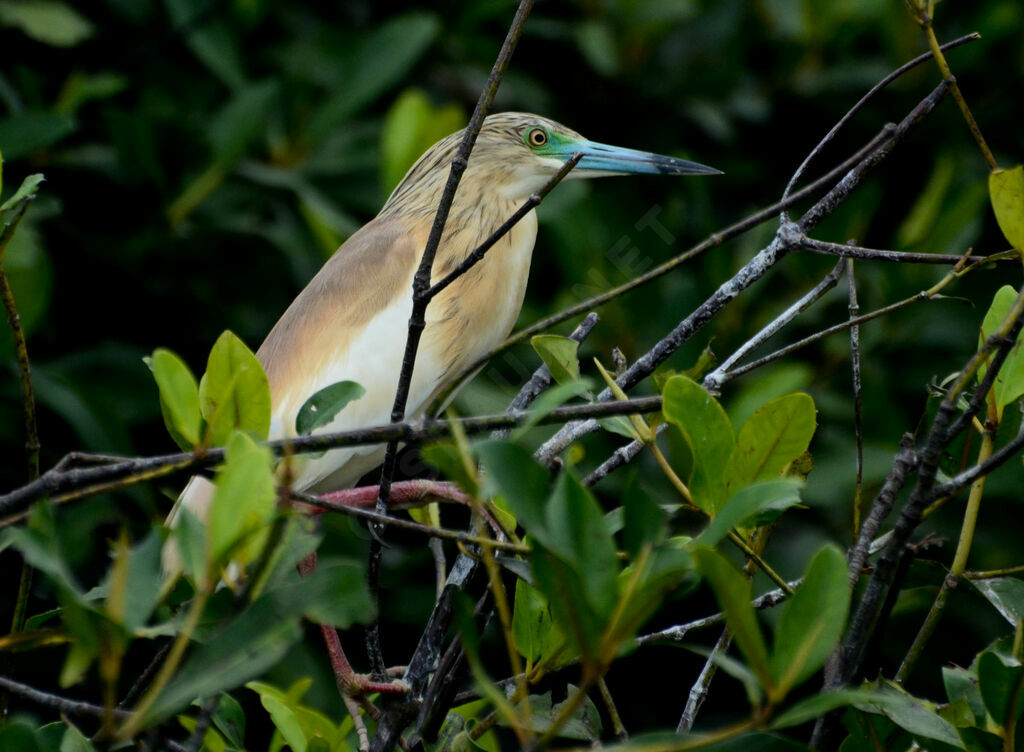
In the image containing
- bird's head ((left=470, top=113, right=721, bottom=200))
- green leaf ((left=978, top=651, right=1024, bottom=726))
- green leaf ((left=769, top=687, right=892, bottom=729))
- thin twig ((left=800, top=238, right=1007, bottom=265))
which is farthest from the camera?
bird's head ((left=470, top=113, right=721, bottom=200))

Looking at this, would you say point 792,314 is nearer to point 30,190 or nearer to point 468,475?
point 468,475

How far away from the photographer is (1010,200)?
3.43 feet

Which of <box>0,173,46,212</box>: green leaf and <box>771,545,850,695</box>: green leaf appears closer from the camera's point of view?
<box>771,545,850,695</box>: green leaf

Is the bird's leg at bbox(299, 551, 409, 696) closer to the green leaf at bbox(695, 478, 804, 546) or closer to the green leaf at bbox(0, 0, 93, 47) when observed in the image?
the green leaf at bbox(695, 478, 804, 546)

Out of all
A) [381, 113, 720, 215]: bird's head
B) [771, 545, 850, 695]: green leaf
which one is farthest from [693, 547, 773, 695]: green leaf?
[381, 113, 720, 215]: bird's head

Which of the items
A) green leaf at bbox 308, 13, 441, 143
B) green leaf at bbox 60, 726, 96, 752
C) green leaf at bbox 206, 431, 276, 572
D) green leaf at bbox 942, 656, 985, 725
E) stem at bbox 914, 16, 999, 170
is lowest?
green leaf at bbox 942, 656, 985, 725

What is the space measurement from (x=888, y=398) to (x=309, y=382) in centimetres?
152

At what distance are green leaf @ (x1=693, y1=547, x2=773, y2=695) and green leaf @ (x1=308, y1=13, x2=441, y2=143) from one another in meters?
2.51

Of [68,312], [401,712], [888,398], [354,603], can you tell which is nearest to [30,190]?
[354,603]

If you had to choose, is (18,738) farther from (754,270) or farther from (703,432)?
(754,270)

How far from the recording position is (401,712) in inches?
50.6

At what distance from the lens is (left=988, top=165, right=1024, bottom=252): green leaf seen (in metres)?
1.03

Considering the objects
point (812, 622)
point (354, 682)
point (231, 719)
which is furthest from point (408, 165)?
point (812, 622)

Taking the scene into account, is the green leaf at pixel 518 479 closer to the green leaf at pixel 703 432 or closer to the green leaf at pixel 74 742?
the green leaf at pixel 703 432
